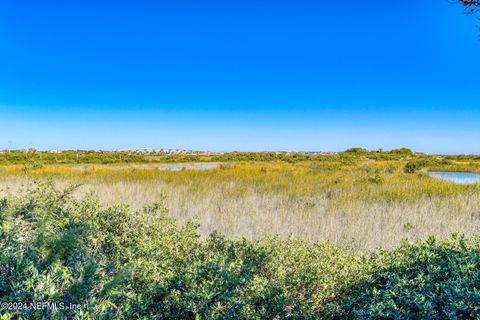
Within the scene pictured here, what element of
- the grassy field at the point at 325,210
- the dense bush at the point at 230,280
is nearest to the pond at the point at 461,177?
the grassy field at the point at 325,210

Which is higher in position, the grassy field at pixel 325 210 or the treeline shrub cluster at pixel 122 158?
the treeline shrub cluster at pixel 122 158

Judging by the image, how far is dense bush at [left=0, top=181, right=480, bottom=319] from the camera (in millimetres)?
1933

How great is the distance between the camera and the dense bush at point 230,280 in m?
1.93

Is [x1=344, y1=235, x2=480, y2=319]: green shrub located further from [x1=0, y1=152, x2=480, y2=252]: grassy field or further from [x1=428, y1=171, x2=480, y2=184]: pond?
[x1=428, y1=171, x2=480, y2=184]: pond

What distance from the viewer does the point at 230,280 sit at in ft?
7.68

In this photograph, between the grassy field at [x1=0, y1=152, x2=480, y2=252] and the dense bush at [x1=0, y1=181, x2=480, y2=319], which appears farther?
the grassy field at [x1=0, y1=152, x2=480, y2=252]

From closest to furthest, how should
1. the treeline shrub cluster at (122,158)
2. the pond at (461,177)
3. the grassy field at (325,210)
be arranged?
the grassy field at (325,210) → the pond at (461,177) → the treeline shrub cluster at (122,158)

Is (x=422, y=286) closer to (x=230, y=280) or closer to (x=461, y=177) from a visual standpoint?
(x=230, y=280)

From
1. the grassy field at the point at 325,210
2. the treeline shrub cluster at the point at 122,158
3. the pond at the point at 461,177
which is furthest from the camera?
the treeline shrub cluster at the point at 122,158

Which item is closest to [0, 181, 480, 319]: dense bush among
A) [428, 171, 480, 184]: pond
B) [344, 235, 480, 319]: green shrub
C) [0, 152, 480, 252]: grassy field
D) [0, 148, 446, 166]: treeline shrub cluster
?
[344, 235, 480, 319]: green shrub

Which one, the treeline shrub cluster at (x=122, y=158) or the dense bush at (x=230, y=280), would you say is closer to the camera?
the dense bush at (x=230, y=280)

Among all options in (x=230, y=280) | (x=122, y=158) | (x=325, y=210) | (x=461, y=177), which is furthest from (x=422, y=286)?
(x=122, y=158)

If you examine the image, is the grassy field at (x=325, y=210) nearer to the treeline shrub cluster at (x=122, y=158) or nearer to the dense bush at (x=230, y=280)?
the dense bush at (x=230, y=280)

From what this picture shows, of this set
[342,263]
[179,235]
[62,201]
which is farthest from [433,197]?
[62,201]
